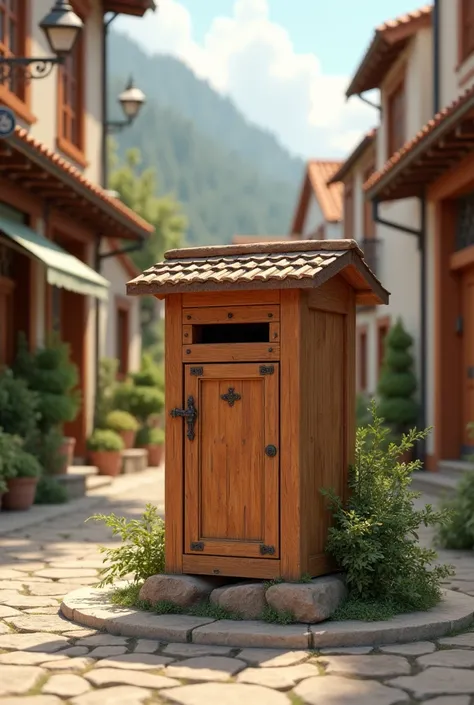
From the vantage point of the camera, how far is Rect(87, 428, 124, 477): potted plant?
1595cm

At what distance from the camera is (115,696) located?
187 inches

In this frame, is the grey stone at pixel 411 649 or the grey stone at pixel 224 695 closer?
the grey stone at pixel 224 695

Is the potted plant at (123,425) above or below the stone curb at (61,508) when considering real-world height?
above

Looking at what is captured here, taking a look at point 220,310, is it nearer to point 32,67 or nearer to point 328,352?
point 328,352

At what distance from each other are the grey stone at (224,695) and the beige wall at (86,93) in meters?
10.3

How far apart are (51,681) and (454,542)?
4848 mm

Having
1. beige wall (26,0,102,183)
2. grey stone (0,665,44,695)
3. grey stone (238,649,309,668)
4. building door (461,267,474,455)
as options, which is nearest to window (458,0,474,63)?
building door (461,267,474,455)

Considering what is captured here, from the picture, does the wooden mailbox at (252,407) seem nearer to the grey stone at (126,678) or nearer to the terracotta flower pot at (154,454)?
the grey stone at (126,678)

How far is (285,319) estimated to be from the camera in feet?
20.3

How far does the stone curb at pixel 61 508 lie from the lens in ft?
34.0

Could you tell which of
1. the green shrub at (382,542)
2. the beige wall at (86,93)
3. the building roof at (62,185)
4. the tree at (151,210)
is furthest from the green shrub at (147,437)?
the tree at (151,210)

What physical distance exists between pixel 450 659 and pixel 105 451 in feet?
36.2

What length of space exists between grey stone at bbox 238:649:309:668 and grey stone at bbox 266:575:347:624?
1.15 ft

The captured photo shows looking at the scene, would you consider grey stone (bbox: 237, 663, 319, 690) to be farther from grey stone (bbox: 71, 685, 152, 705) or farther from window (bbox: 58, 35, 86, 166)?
window (bbox: 58, 35, 86, 166)
